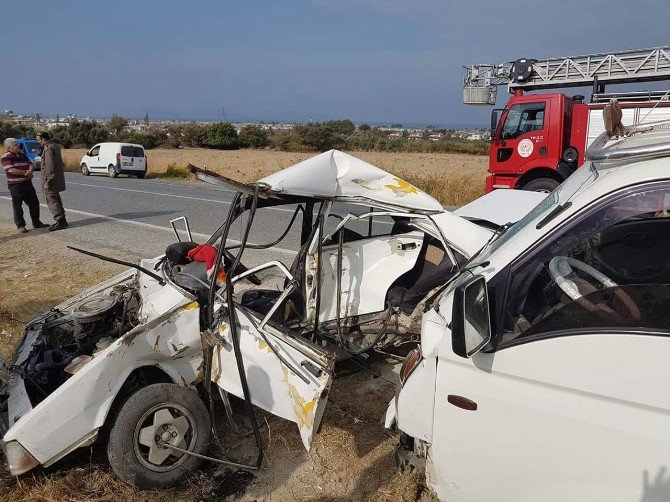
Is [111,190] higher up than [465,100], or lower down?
lower down

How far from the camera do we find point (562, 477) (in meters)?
2.00

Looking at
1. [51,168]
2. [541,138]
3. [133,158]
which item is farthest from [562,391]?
[133,158]

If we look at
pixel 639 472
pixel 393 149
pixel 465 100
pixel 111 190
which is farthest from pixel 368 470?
pixel 393 149

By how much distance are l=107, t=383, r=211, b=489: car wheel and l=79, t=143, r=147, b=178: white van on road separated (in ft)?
77.1

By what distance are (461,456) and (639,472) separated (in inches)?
25.7

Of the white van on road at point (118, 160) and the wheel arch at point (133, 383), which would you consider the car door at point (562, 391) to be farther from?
the white van on road at point (118, 160)

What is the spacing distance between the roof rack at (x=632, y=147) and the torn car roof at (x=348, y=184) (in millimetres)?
1379

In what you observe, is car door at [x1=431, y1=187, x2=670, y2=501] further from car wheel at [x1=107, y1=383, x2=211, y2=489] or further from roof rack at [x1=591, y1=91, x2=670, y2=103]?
roof rack at [x1=591, y1=91, x2=670, y2=103]

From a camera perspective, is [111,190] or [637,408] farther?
[111,190]

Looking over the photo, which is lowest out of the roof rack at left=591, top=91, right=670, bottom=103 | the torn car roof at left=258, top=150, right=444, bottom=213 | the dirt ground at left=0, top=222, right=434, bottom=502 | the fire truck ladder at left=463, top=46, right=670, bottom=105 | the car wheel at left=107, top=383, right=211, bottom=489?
the dirt ground at left=0, top=222, right=434, bottom=502

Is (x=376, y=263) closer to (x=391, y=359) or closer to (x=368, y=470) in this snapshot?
(x=391, y=359)

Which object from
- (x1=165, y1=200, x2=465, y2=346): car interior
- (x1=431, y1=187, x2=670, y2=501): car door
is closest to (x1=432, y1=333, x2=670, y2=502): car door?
(x1=431, y1=187, x2=670, y2=501): car door

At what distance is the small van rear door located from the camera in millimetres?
24641

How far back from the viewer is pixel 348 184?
374 cm
